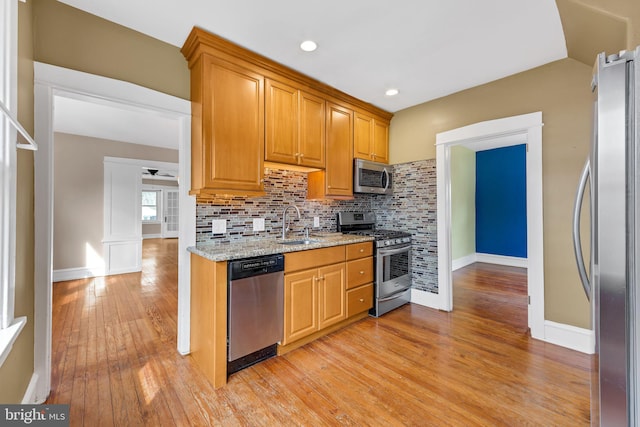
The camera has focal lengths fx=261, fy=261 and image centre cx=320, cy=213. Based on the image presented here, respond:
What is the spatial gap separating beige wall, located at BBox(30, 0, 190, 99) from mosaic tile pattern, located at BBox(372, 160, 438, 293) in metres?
2.76

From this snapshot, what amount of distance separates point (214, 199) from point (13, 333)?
147 centimetres

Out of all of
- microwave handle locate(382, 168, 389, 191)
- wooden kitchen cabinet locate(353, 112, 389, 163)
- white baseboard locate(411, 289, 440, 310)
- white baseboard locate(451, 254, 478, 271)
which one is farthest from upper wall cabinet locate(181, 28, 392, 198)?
white baseboard locate(451, 254, 478, 271)

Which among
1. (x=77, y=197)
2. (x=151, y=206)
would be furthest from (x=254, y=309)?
(x=151, y=206)

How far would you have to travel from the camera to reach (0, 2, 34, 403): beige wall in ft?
4.50

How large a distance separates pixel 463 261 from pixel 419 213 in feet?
9.26

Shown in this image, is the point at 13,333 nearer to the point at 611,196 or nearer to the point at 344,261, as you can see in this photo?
the point at 344,261

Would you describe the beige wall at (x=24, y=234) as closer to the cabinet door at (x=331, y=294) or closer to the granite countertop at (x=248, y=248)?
the granite countertop at (x=248, y=248)

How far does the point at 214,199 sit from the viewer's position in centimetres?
241

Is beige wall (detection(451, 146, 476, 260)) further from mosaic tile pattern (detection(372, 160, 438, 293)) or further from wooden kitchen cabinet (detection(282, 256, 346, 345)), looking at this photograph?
wooden kitchen cabinet (detection(282, 256, 346, 345))

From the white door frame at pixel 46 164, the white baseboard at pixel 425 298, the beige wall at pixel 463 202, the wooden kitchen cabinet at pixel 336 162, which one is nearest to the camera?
the white door frame at pixel 46 164

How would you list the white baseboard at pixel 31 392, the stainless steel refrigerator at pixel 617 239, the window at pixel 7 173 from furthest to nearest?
Answer: 1. the white baseboard at pixel 31 392
2. the window at pixel 7 173
3. the stainless steel refrigerator at pixel 617 239

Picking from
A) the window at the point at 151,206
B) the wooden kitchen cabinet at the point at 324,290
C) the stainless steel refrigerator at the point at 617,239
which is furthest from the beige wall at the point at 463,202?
the window at the point at 151,206

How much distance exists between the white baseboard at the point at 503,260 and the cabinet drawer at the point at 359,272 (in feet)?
13.3

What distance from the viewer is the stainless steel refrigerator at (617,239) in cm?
84
